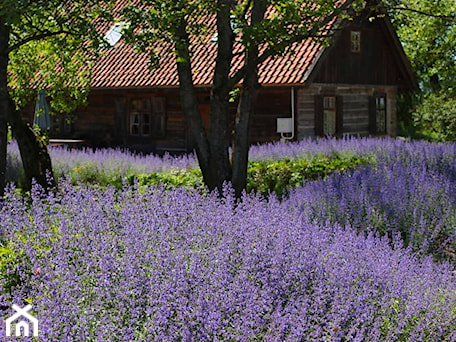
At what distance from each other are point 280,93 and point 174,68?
3423 mm

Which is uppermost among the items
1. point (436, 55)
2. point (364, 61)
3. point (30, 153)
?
point (436, 55)

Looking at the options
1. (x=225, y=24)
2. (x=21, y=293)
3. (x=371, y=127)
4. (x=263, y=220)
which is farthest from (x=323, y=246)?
(x=371, y=127)

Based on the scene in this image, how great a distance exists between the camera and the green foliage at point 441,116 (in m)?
23.9

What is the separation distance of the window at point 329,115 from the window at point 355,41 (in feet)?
6.12

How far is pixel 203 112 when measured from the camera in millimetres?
22125

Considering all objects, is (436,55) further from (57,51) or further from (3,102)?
(3,102)

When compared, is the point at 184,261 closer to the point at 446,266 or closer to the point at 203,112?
the point at 446,266

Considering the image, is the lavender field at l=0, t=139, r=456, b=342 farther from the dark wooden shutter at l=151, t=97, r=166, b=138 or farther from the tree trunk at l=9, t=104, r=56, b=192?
the dark wooden shutter at l=151, t=97, r=166, b=138

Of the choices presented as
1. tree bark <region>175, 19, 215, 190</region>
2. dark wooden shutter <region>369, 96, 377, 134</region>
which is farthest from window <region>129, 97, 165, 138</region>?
tree bark <region>175, 19, 215, 190</region>

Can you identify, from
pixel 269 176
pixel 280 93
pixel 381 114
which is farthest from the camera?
pixel 381 114

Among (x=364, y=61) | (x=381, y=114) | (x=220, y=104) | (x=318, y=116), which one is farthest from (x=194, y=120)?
(x=381, y=114)

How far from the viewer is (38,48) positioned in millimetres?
14078

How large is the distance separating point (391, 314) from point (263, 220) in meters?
1.59

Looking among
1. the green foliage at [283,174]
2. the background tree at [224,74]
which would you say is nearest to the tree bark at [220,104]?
the background tree at [224,74]
